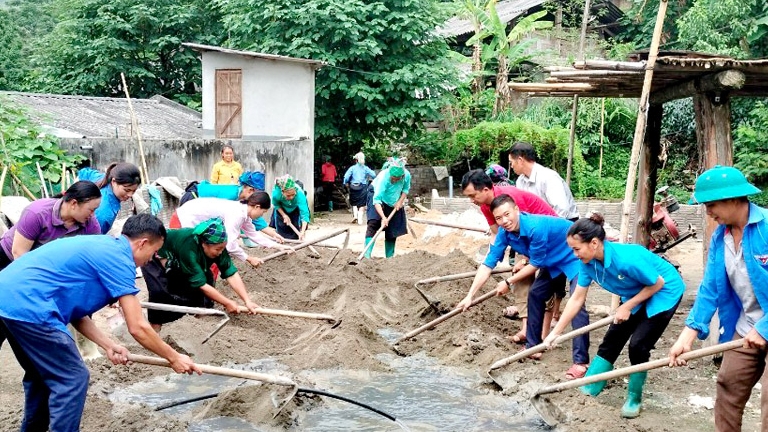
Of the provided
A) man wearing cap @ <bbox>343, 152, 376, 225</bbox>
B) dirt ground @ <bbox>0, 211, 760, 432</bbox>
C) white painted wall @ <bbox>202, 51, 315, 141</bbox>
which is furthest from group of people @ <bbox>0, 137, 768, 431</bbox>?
white painted wall @ <bbox>202, 51, 315, 141</bbox>

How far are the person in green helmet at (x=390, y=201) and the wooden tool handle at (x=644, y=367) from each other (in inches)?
215

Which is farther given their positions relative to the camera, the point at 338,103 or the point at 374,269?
the point at 338,103

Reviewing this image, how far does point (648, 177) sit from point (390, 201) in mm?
3282

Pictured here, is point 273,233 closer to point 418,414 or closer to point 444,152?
point 418,414

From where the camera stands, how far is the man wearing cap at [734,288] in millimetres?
4000

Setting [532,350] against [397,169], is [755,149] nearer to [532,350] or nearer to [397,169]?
[397,169]

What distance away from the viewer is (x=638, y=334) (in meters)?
5.28

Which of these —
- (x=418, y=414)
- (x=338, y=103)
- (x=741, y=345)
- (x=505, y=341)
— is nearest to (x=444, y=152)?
(x=338, y=103)

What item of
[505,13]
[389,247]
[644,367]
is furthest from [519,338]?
[505,13]

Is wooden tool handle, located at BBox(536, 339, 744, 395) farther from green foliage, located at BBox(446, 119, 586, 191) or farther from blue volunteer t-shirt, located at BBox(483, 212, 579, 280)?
green foliage, located at BBox(446, 119, 586, 191)

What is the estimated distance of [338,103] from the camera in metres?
19.5

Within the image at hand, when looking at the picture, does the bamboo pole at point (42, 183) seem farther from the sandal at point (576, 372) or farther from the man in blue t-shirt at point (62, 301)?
the sandal at point (576, 372)

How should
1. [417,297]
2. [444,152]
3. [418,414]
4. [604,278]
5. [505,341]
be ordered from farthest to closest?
[444,152], [417,297], [505,341], [418,414], [604,278]

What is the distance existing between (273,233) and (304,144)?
29.3 feet
